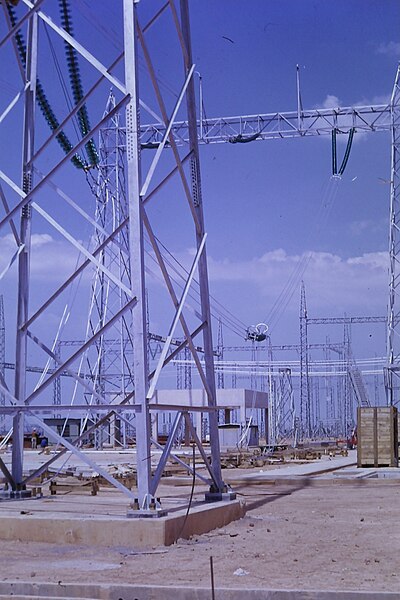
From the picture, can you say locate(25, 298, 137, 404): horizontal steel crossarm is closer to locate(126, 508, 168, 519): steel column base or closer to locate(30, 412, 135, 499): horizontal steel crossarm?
locate(30, 412, 135, 499): horizontal steel crossarm

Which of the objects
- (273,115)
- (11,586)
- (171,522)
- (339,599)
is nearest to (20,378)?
(171,522)

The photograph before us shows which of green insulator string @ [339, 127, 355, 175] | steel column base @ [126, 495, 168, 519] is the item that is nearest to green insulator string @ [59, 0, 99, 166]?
steel column base @ [126, 495, 168, 519]

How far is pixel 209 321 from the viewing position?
38.8 ft

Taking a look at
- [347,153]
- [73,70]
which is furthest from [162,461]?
[347,153]

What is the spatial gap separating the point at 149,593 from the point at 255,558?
6.93 ft

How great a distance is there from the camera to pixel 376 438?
25.0 meters

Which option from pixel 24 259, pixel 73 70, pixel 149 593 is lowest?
pixel 149 593

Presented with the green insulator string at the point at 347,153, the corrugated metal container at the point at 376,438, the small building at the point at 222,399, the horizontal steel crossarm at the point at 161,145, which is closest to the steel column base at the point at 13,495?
the horizontal steel crossarm at the point at 161,145

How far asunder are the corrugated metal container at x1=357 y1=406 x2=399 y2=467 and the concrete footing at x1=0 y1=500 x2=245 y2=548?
15868 mm

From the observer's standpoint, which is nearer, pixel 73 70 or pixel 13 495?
pixel 13 495

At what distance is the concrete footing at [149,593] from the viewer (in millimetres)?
6012

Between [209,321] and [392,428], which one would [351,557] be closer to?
[209,321]

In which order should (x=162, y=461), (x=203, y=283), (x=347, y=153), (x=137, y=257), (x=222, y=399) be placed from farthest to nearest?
(x=222, y=399) < (x=347, y=153) < (x=203, y=283) < (x=162, y=461) < (x=137, y=257)

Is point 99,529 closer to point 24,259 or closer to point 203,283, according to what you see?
point 203,283
